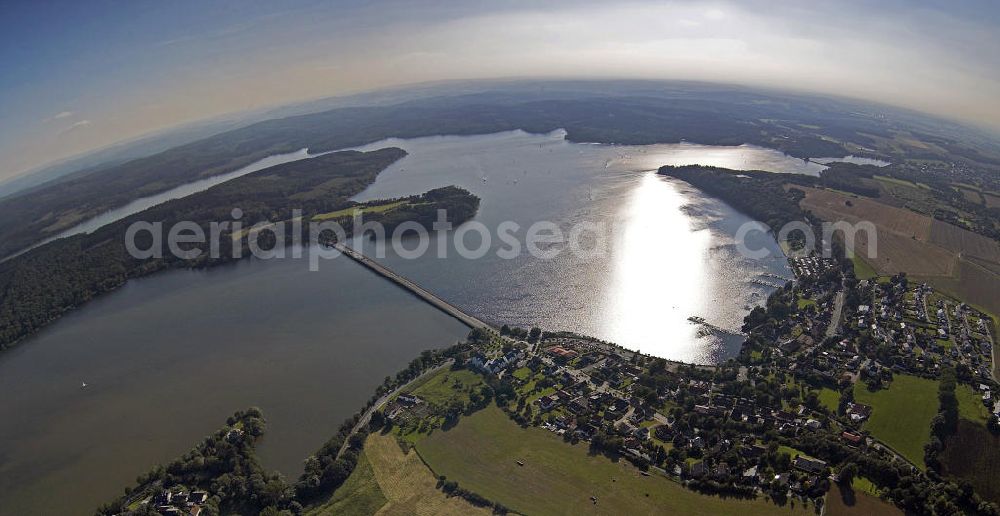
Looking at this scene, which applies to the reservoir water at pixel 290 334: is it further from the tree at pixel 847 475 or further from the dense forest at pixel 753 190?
the tree at pixel 847 475

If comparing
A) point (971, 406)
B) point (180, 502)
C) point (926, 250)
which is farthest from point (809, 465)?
point (926, 250)

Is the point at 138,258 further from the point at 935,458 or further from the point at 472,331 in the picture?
the point at 935,458

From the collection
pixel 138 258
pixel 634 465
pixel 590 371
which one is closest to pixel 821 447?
pixel 634 465

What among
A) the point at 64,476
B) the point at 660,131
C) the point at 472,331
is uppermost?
the point at 660,131

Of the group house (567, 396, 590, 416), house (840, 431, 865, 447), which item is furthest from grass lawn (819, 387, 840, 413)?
house (567, 396, 590, 416)

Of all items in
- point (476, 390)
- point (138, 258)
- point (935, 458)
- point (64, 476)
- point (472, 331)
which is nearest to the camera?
point (935, 458)

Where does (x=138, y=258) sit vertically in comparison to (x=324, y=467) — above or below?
above

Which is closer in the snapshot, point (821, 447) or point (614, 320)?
point (821, 447)
